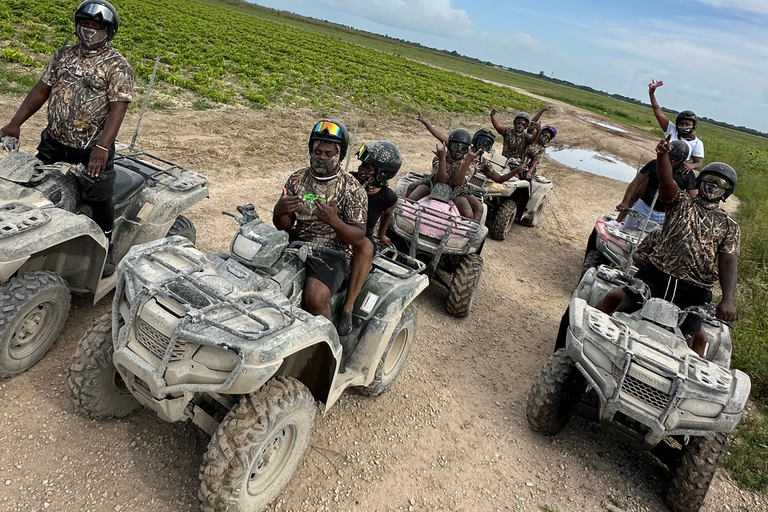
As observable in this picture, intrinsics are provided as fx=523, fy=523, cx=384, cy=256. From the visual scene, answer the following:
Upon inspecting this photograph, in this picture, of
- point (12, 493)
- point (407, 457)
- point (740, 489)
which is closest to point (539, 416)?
point (407, 457)

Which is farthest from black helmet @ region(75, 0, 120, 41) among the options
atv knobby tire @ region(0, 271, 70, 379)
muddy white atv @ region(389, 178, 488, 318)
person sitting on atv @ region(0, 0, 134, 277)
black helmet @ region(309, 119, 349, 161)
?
muddy white atv @ region(389, 178, 488, 318)

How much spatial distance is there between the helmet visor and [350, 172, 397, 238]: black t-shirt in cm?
→ 226

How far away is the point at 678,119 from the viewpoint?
729cm

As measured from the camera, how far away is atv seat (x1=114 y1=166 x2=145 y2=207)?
4.41m

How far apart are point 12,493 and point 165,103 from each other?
11.7m

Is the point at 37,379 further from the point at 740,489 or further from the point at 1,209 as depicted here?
the point at 740,489

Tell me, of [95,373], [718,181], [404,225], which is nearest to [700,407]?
[718,181]

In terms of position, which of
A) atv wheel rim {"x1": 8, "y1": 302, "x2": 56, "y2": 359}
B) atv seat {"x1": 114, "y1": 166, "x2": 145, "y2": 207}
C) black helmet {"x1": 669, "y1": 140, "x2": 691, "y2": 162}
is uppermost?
black helmet {"x1": 669, "y1": 140, "x2": 691, "y2": 162}

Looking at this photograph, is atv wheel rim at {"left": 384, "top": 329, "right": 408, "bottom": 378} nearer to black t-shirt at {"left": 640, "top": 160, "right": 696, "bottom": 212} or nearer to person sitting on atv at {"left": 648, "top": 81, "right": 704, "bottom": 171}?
black t-shirt at {"left": 640, "top": 160, "right": 696, "bottom": 212}

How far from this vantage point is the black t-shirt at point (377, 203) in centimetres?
486

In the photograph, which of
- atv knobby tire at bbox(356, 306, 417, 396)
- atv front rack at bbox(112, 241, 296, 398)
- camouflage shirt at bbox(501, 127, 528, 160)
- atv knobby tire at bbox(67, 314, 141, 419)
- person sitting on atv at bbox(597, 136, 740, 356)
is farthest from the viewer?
camouflage shirt at bbox(501, 127, 528, 160)

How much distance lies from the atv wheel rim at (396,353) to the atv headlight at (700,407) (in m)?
2.14

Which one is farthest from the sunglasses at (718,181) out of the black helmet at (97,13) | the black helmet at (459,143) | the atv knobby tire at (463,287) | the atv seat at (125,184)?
the atv seat at (125,184)

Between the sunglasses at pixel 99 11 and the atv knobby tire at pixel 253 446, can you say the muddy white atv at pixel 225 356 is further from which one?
the sunglasses at pixel 99 11
